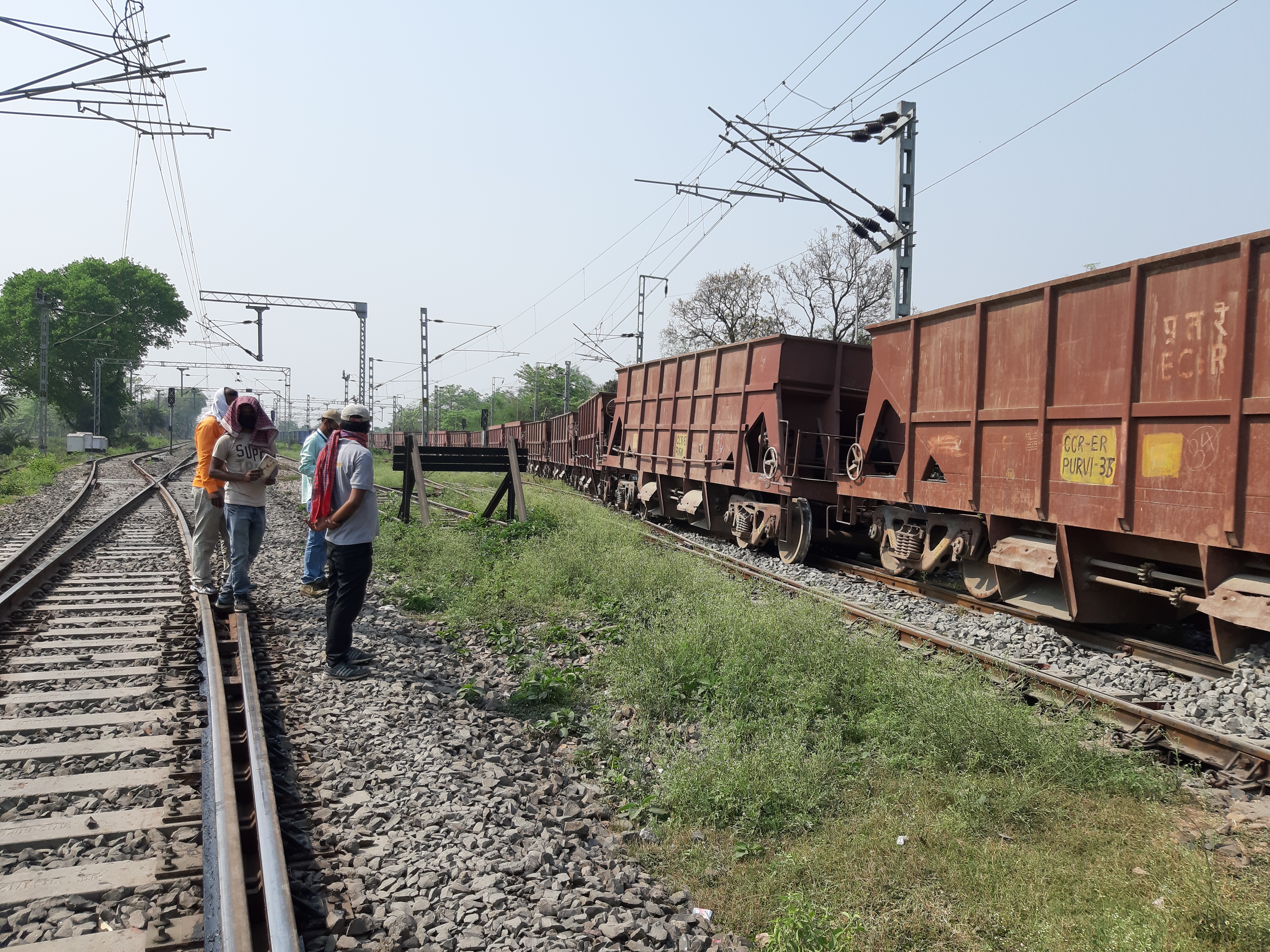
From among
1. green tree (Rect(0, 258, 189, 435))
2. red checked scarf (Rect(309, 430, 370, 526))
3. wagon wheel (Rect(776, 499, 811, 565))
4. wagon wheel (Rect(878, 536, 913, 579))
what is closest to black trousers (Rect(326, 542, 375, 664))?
red checked scarf (Rect(309, 430, 370, 526))

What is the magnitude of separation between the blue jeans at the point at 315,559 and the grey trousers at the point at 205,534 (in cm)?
82

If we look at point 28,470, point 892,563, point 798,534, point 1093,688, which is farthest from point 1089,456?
point 28,470

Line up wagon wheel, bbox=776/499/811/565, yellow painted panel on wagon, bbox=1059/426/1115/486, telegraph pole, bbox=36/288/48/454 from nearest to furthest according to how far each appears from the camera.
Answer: yellow painted panel on wagon, bbox=1059/426/1115/486 < wagon wheel, bbox=776/499/811/565 < telegraph pole, bbox=36/288/48/454

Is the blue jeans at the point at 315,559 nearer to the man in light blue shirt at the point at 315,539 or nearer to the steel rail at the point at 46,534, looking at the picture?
the man in light blue shirt at the point at 315,539

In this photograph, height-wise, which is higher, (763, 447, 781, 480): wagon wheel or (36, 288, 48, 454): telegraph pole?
(36, 288, 48, 454): telegraph pole

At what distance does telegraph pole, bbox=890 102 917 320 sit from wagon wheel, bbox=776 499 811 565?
4.07m

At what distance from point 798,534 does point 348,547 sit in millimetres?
7454

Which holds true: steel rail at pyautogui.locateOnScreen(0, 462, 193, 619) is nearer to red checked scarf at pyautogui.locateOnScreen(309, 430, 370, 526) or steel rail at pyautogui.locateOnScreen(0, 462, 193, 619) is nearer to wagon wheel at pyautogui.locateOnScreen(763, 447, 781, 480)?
red checked scarf at pyautogui.locateOnScreen(309, 430, 370, 526)

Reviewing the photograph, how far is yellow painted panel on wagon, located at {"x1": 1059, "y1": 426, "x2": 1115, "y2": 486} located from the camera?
21.5 ft

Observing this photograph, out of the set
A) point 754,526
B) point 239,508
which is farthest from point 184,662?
point 754,526

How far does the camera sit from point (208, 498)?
685 cm

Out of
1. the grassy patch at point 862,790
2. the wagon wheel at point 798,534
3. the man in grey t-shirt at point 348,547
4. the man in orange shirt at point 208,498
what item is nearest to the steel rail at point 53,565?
the man in orange shirt at point 208,498

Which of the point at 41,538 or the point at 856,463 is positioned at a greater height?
the point at 856,463

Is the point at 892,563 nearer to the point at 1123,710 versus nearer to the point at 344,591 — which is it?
the point at 1123,710
